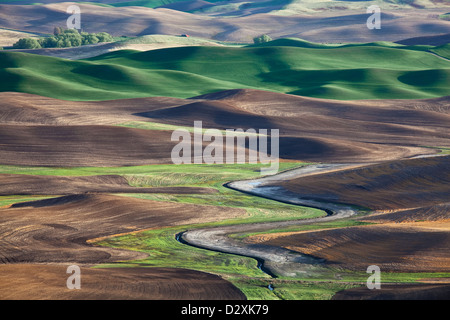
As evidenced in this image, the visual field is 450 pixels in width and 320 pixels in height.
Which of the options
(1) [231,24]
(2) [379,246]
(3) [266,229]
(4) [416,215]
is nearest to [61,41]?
(1) [231,24]

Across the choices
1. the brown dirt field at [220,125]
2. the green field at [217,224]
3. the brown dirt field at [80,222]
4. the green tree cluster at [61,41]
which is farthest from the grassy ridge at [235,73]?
the brown dirt field at [80,222]

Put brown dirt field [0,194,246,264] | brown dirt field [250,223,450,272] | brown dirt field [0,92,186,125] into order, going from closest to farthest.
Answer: brown dirt field [250,223,450,272], brown dirt field [0,194,246,264], brown dirt field [0,92,186,125]

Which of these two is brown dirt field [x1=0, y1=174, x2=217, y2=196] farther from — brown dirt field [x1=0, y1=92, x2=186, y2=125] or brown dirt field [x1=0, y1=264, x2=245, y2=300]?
brown dirt field [x1=0, y1=92, x2=186, y2=125]

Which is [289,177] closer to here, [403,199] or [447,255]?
[403,199]

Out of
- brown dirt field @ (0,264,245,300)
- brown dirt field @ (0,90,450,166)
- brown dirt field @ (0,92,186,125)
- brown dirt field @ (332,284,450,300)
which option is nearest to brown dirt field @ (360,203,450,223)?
brown dirt field @ (332,284,450,300)

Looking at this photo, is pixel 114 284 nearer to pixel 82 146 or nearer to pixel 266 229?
pixel 266 229
